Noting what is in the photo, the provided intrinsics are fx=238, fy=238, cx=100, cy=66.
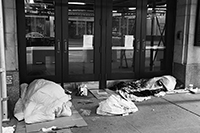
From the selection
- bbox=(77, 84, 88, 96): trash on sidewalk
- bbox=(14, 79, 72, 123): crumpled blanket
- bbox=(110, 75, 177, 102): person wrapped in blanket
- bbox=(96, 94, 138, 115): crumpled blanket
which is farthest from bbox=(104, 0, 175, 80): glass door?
bbox=(14, 79, 72, 123): crumpled blanket

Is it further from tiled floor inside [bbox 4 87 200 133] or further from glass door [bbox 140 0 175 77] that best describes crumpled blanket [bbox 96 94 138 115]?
glass door [bbox 140 0 175 77]

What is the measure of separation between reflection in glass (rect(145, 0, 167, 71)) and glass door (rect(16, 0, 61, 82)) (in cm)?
250

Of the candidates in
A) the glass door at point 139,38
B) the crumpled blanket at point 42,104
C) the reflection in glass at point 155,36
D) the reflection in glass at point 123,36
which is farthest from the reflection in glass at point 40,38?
the reflection in glass at point 155,36

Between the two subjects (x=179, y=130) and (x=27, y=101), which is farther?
(x=27, y=101)

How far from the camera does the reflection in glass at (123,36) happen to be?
6.30m

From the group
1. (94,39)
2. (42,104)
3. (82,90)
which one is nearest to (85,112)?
(42,104)

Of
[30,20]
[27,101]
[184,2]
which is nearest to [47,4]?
[30,20]

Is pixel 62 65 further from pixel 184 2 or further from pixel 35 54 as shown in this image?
pixel 184 2

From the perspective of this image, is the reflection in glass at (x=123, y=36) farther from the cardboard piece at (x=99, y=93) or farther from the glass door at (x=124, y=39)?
the cardboard piece at (x=99, y=93)

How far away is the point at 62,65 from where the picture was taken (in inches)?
237

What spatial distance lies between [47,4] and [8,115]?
9.01 feet

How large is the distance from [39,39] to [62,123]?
2459 mm

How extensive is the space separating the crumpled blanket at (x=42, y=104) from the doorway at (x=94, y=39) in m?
1.14

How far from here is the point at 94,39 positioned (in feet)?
20.4
